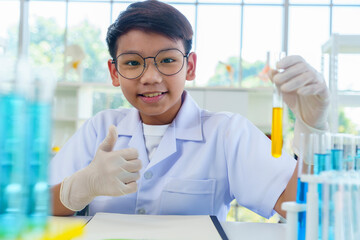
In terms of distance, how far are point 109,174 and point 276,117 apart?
1.52 ft

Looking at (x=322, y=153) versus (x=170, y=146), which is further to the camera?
(x=170, y=146)

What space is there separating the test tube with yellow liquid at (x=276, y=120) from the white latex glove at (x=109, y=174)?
40 centimetres

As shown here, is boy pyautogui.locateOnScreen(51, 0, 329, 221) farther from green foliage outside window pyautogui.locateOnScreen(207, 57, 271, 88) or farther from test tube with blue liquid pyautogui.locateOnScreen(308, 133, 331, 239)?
green foliage outside window pyautogui.locateOnScreen(207, 57, 271, 88)

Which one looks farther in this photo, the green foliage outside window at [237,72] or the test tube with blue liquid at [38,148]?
the green foliage outside window at [237,72]

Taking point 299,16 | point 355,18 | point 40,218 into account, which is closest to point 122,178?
point 40,218

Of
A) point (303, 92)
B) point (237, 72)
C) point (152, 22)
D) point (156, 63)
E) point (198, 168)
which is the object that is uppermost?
point (237, 72)

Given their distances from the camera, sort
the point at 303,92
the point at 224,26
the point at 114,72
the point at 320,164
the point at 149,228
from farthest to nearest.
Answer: the point at 224,26, the point at 114,72, the point at 149,228, the point at 303,92, the point at 320,164

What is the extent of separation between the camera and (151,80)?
1206mm

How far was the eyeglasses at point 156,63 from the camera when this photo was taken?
1.21 m

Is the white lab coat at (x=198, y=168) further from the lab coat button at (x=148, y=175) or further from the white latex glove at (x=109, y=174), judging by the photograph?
the white latex glove at (x=109, y=174)

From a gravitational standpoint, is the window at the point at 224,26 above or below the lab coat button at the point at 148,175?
above

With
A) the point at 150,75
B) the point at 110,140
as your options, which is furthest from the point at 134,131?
the point at 110,140

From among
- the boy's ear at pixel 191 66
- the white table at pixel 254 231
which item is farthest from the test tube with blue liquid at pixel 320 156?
the boy's ear at pixel 191 66

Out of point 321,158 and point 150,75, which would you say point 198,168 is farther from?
point 321,158
